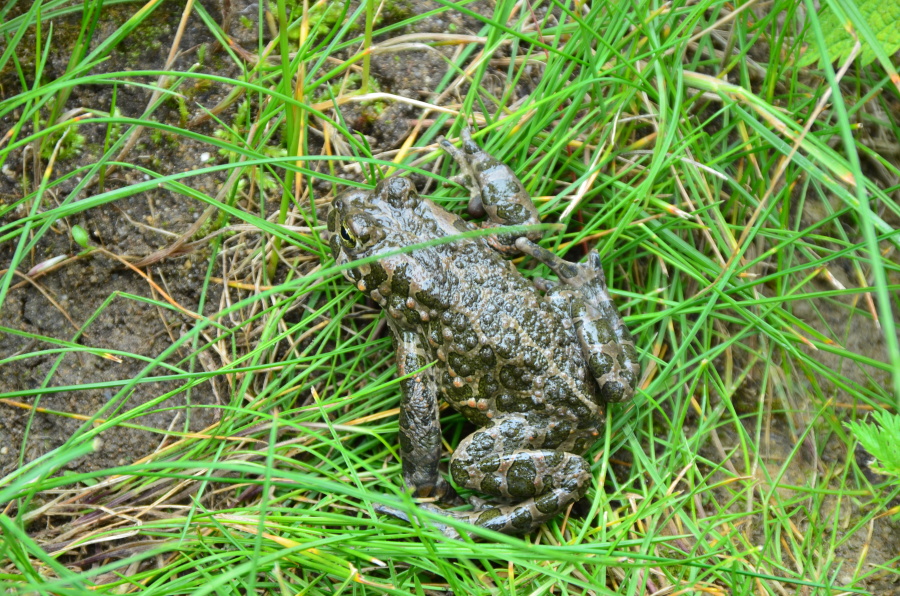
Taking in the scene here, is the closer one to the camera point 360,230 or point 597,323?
point 360,230

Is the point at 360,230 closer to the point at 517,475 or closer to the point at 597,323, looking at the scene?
the point at 597,323

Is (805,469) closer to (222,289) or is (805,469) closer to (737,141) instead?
(737,141)

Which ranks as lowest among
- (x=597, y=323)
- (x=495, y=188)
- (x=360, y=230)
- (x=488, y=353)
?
(x=488, y=353)

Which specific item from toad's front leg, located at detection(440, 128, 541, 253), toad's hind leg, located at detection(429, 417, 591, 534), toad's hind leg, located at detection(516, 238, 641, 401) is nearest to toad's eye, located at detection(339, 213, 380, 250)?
toad's front leg, located at detection(440, 128, 541, 253)

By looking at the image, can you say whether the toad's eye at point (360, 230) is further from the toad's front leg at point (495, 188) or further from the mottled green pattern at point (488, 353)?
the toad's front leg at point (495, 188)

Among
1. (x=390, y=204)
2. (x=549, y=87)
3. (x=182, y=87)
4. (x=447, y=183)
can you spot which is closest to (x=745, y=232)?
(x=549, y=87)

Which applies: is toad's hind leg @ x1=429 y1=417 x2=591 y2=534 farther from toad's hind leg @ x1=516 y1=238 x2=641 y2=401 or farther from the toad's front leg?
the toad's front leg

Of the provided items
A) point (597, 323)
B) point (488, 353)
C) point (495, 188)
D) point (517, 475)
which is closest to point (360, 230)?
point (495, 188)
